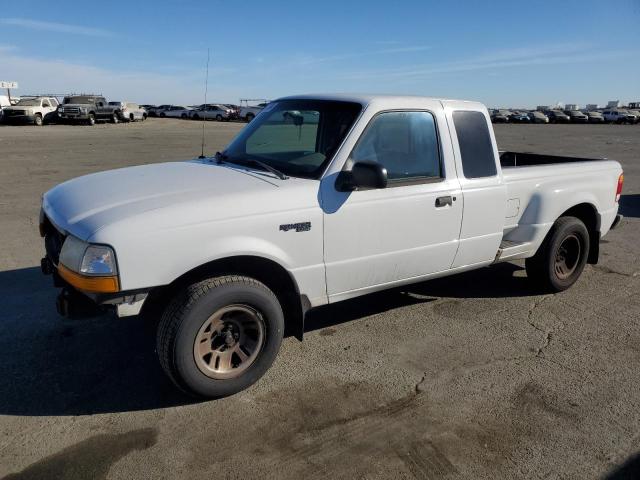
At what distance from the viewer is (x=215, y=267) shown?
3.39 meters

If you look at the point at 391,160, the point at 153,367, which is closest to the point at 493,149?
the point at 391,160

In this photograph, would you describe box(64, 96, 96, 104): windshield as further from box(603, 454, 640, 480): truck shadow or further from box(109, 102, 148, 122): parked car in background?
box(603, 454, 640, 480): truck shadow

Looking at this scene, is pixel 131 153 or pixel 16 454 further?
pixel 131 153

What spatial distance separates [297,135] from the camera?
430 cm

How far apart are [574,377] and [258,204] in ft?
8.30

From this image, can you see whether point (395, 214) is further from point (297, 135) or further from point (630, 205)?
point (630, 205)

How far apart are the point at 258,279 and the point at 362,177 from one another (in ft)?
3.20

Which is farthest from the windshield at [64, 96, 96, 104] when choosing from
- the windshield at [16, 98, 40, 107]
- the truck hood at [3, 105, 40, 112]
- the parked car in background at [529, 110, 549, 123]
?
the parked car in background at [529, 110, 549, 123]

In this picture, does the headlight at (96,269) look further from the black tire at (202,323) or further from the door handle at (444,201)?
the door handle at (444,201)

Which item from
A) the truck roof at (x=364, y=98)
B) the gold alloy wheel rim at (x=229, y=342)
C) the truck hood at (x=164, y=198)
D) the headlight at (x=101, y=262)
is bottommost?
the gold alloy wheel rim at (x=229, y=342)

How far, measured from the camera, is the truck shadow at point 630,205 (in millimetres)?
9585

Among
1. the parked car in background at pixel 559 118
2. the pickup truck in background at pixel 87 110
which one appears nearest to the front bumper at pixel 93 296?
the pickup truck in background at pixel 87 110

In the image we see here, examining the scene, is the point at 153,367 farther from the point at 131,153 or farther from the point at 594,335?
the point at 131,153

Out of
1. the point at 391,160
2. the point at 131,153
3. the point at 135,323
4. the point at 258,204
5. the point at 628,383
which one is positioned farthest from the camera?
the point at 131,153
